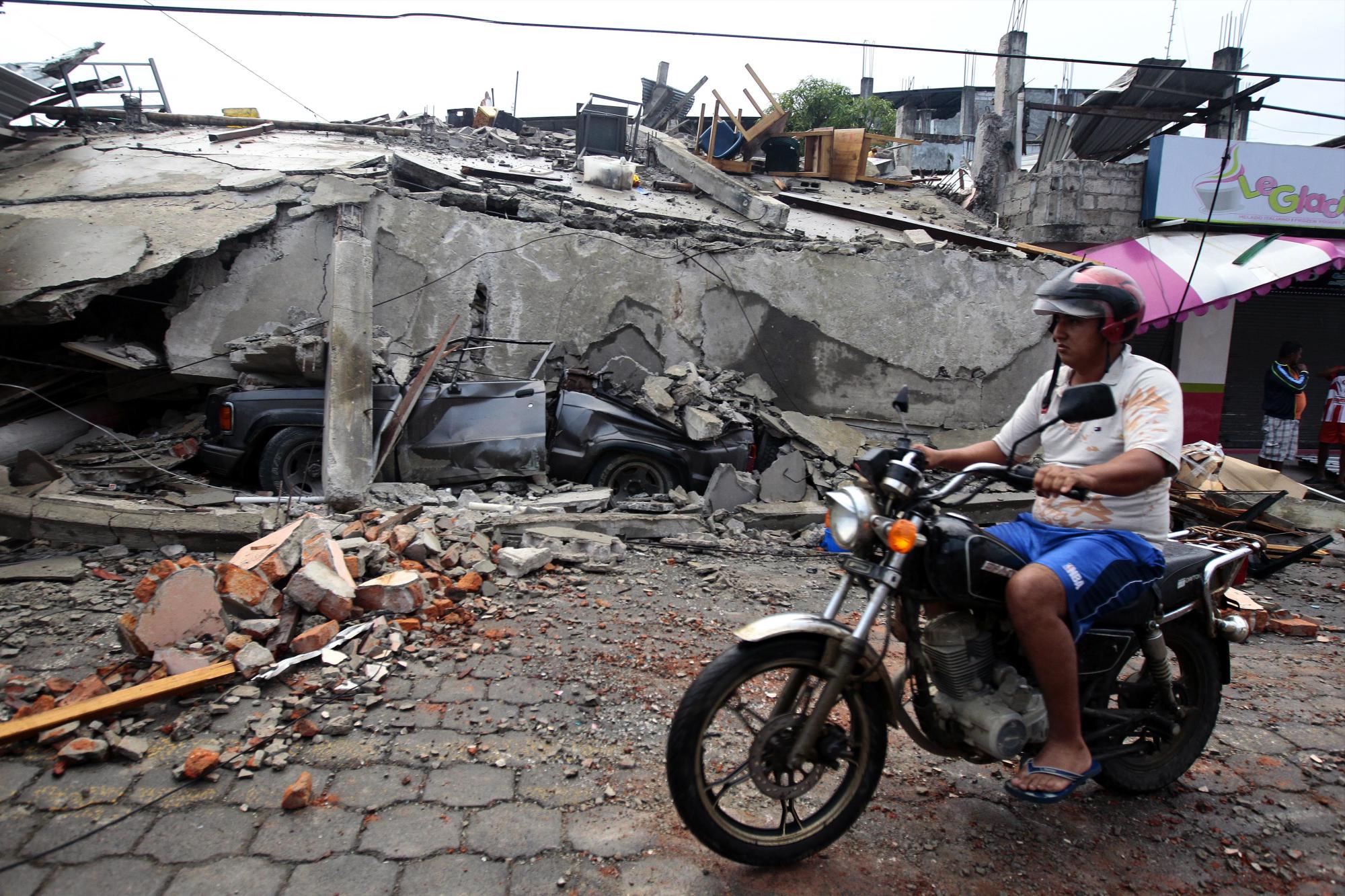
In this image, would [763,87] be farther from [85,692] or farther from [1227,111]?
[85,692]

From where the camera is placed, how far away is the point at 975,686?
2496mm

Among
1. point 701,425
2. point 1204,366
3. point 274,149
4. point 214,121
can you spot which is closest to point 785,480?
point 701,425

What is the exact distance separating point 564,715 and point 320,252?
6.90 meters

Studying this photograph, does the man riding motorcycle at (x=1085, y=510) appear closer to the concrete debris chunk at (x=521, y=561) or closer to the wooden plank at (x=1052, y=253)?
the concrete debris chunk at (x=521, y=561)

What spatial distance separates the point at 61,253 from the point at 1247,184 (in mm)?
15027

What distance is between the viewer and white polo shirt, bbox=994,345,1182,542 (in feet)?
7.83

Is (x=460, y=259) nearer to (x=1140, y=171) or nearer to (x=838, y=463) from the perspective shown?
(x=838, y=463)

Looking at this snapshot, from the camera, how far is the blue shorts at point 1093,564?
2377mm

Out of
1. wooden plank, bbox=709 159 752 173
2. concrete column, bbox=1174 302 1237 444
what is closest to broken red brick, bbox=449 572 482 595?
wooden plank, bbox=709 159 752 173

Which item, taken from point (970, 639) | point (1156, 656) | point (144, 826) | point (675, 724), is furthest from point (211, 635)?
point (1156, 656)

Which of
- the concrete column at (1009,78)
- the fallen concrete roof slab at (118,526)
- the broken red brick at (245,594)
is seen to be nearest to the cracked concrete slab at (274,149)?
the fallen concrete roof slab at (118,526)

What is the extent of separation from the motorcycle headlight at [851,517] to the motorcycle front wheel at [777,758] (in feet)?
1.02

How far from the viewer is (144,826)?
8.31 feet

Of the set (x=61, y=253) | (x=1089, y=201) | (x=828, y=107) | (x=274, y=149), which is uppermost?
(x=828, y=107)
